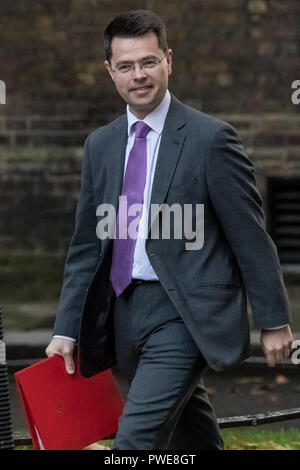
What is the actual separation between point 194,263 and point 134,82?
673 mm

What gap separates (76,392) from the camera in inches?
187

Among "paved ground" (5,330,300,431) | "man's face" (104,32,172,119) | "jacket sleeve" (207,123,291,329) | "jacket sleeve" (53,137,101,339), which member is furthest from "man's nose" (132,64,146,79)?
"paved ground" (5,330,300,431)

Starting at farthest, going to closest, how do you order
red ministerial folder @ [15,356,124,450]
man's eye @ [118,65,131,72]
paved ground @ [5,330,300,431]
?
paved ground @ [5,330,300,431]
red ministerial folder @ [15,356,124,450]
man's eye @ [118,65,131,72]

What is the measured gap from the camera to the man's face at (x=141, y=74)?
4.45 metres

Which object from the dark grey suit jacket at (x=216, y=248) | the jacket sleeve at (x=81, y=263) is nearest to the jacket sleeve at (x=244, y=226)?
the dark grey suit jacket at (x=216, y=248)

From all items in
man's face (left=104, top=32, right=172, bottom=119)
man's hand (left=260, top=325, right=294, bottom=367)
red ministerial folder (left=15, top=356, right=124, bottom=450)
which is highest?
man's face (left=104, top=32, right=172, bottom=119)

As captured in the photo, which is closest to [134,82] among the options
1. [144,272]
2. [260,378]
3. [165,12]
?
[144,272]

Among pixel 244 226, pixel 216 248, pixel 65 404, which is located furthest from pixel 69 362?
pixel 244 226

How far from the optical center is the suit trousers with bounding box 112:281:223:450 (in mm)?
4273

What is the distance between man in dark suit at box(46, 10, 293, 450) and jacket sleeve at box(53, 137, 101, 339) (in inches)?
5.1

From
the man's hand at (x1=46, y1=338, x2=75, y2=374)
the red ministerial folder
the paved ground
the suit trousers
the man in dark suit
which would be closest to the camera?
the suit trousers

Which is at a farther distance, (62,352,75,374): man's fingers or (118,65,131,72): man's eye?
(62,352,75,374): man's fingers

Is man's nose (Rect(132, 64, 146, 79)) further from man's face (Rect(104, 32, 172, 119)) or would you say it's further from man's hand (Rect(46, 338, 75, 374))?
man's hand (Rect(46, 338, 75, 374))
